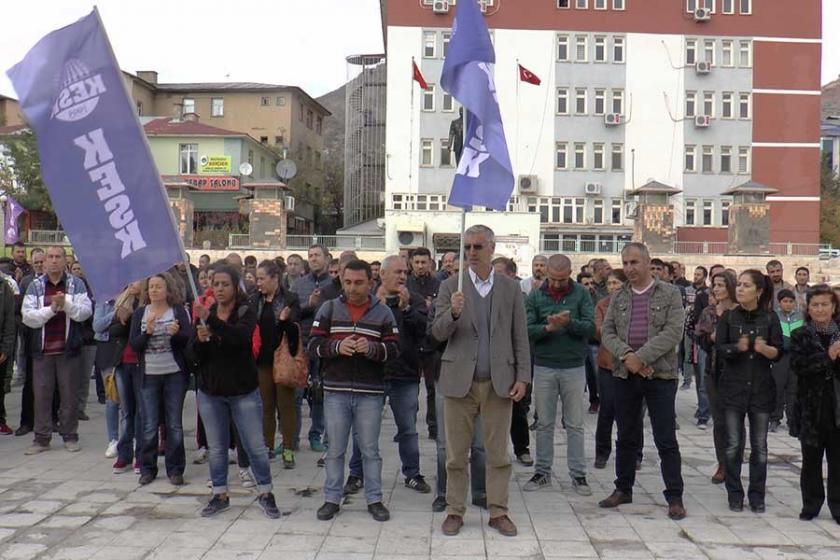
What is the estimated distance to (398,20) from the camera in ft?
154

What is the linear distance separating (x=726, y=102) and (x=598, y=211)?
384 inches

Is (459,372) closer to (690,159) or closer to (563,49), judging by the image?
(563,49)

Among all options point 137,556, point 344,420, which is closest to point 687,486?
point 344,420

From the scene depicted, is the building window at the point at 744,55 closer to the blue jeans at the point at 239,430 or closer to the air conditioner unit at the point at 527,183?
the air conditioner unit at the point at 527,183

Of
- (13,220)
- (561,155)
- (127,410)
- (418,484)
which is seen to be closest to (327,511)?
(418,484)

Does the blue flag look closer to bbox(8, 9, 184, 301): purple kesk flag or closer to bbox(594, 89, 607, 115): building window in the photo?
bbox(8, 9, 184, 301): purple kesk flag

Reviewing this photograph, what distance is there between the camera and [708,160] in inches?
1907

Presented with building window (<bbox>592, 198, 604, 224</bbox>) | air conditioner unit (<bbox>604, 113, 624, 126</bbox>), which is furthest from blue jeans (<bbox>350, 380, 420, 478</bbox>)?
air conditioner unit (<bbox>604, 113, 624, 126</bbox>)

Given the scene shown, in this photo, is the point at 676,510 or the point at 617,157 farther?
the point at 617,157

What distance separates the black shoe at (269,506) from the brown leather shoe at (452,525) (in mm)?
1307

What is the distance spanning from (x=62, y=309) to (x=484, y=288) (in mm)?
4897

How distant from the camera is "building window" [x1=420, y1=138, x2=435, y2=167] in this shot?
1875 inches

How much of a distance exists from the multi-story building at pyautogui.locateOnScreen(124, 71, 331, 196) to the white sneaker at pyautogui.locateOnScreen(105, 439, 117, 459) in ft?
179

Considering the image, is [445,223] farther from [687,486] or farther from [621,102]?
[687,486]
